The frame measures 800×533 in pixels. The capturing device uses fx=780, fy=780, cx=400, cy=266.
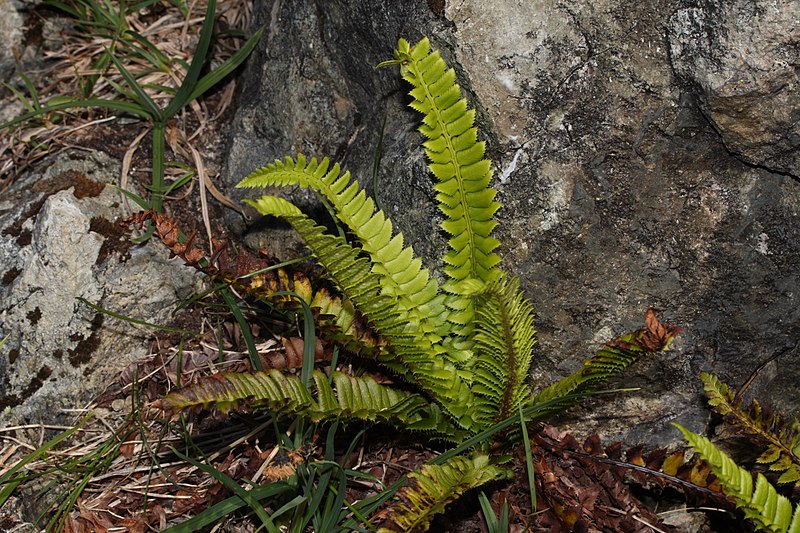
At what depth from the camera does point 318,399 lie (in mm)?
2604

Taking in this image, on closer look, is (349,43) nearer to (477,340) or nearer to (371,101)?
(371,101)

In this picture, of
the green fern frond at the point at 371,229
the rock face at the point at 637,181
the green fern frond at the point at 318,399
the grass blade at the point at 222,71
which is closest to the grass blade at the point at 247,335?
the green fern frond at the point at 318,399

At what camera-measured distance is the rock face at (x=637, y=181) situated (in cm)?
265

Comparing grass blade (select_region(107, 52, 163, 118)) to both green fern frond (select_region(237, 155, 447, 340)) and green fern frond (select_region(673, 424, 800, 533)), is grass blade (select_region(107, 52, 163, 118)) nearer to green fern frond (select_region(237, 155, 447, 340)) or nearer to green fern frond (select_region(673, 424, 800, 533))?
green fern frond (select_region(237, 155, 447, 340))

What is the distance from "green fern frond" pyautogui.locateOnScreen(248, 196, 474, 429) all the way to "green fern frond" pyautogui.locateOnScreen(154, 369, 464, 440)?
0.08 m

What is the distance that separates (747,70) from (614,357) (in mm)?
1038

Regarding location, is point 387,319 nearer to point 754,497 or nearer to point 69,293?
point 754,497

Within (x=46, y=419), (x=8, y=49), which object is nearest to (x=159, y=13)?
(x=8, y=49)

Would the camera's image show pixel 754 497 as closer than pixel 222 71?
Yes

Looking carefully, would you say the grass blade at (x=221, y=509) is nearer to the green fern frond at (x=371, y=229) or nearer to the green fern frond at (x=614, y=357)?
the green fern frond at (x=371, y=229)

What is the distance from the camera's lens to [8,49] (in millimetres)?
3998

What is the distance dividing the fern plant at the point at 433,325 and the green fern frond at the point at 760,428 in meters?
0.42

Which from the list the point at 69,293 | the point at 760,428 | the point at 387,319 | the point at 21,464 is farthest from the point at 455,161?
the point at 21,464

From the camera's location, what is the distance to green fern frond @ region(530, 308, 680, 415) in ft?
7.72
